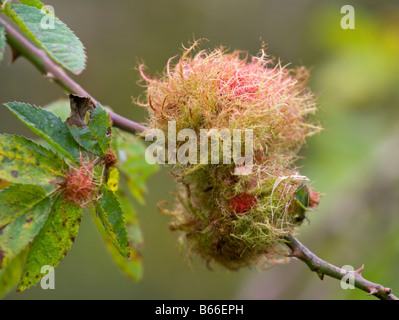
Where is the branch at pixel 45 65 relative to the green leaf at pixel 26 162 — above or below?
above

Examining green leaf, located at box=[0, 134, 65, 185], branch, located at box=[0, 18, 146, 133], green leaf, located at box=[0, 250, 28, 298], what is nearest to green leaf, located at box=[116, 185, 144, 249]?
green leaf, located at box=[0, 250, 28, 298]

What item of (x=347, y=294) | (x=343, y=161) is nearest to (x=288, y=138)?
(x=347, y=294)

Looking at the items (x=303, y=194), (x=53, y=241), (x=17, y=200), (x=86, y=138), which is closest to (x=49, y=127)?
(x=86, y=138)

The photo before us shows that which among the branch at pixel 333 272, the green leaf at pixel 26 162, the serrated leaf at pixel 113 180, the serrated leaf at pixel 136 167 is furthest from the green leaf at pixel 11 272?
the branch at pixel 333 272

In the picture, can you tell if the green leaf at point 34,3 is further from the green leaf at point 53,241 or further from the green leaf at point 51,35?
the green leaf at point 53,241

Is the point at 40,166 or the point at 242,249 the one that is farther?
the point at 242,249

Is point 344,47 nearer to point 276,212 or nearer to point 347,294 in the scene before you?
point 347,294
